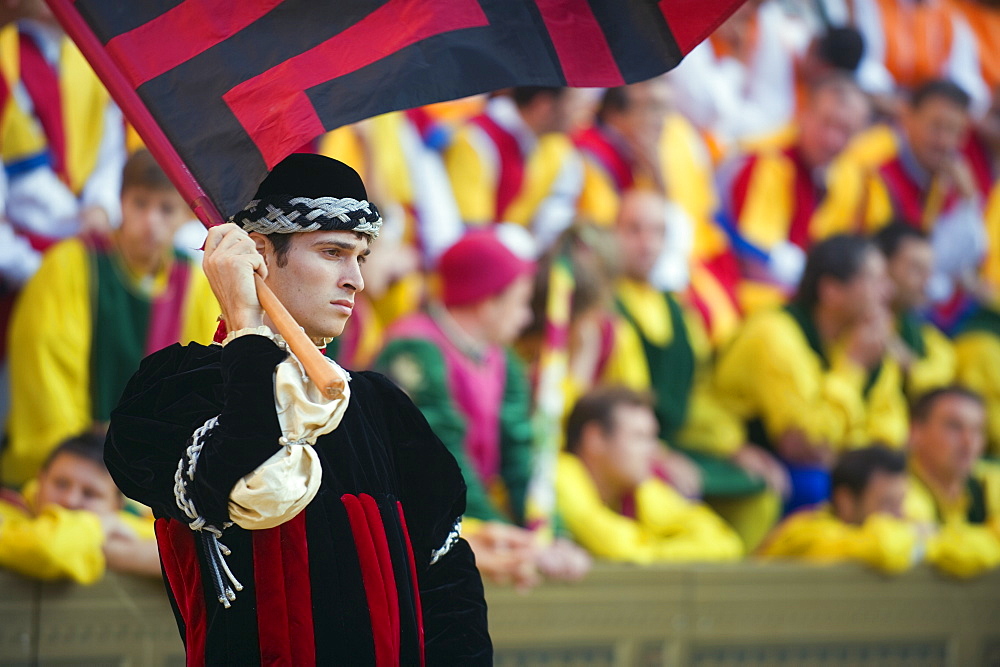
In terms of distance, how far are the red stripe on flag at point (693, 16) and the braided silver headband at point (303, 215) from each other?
741mm

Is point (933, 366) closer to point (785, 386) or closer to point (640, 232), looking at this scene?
point (785, 386)

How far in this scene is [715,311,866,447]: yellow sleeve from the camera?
627 cm

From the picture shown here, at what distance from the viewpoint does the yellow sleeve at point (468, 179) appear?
6.14 m

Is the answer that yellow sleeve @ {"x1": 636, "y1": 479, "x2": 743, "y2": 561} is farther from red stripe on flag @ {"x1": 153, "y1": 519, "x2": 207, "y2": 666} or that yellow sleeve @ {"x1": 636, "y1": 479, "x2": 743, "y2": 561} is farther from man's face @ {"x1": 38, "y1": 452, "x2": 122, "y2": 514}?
red stripe on flag @ {"x1": 153, "y1": 519, "x2": 207, "y2": 666}

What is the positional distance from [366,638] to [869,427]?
15.4 ft

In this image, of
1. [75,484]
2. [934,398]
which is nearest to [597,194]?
[934,398]

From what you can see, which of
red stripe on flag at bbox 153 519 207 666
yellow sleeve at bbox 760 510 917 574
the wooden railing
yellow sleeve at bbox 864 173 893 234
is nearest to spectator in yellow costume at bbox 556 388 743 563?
the wooden railing

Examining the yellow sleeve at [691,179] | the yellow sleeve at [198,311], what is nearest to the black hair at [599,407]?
the yellow sleeve at [198,311]

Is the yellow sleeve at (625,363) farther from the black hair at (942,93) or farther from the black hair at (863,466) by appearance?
the black hair at (942,93)

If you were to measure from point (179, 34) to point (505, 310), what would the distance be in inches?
118

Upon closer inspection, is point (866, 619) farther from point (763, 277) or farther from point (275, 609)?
point (275, 609)

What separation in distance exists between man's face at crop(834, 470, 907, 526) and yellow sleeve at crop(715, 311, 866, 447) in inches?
15.3

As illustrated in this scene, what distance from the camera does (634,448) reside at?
18.0 ft

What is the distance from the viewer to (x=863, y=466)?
19.6 ft
